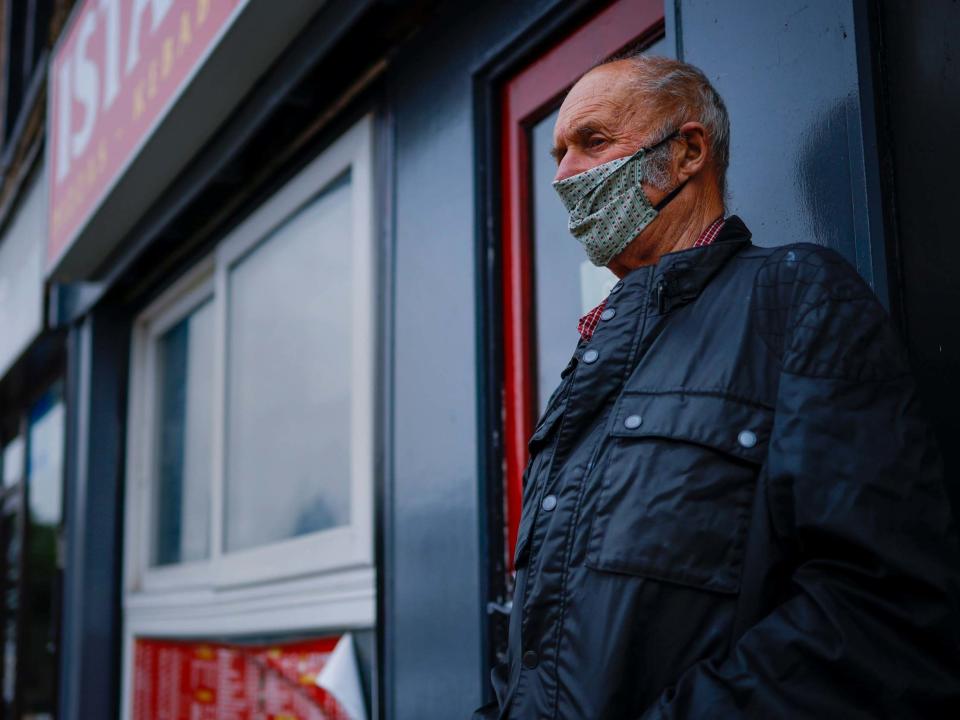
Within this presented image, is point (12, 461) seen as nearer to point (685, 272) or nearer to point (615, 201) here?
point (615, 201)

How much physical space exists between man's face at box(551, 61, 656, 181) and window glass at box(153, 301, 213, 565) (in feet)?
10.3

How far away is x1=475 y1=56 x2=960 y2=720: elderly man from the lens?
3.68 ft

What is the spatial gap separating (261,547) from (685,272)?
2.62m

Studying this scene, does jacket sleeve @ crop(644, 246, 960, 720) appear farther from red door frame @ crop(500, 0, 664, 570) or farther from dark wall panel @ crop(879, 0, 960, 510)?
red door frame @ crop(500, 0, 664, 570)

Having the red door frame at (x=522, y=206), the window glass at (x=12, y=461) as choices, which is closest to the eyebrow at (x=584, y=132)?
the red door frame at (x=522, y=206)

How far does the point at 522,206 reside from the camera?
2.71m

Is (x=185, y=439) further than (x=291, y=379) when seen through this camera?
Yes

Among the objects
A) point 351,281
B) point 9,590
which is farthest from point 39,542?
point 351,281

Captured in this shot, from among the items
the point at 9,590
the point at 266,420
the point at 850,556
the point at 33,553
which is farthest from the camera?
the point at 9,590

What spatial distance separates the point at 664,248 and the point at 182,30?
2.28 m

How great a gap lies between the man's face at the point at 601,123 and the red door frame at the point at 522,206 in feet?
2.64

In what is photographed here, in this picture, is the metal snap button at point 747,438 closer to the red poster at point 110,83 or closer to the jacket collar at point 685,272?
the jacket collar at point 685,272

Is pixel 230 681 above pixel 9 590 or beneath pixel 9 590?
beneath

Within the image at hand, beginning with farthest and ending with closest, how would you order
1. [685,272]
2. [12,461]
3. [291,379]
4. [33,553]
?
[12,461] → [33,553] → [291,379] → [685,272]
